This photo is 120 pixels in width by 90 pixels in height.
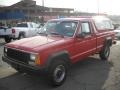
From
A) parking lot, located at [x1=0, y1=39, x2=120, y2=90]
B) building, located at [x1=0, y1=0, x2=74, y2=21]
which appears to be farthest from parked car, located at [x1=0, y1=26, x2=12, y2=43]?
building, located at [x1=0, y1=0, x2=74, y2=21]

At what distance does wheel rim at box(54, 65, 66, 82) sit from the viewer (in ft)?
18.9

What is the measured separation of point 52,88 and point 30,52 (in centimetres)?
122

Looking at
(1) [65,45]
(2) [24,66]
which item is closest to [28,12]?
(1) [65,45]

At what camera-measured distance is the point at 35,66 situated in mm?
5285

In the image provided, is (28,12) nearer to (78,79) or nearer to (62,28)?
(62,28)

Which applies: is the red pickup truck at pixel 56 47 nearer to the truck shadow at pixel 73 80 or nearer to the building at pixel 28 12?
the truck shadow at pixel 73 80

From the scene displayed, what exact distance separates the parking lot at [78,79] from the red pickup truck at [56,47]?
1.23 ft

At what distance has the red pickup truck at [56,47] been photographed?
5.39 metres

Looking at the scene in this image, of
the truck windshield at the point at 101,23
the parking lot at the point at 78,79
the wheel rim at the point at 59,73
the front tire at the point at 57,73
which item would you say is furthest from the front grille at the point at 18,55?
the truck windshield at the point at 101,23

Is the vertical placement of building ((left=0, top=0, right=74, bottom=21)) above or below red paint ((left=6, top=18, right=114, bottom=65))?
above

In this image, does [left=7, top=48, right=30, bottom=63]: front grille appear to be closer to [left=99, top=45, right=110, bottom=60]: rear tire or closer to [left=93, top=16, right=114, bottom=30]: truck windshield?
[left=93, top=16, right=114, bottom=30]: truck windshield

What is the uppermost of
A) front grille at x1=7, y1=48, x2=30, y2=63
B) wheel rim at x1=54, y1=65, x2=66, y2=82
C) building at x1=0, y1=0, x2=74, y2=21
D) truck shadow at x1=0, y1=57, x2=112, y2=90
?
building at x1=0, y1=0, x2=74, y2=21

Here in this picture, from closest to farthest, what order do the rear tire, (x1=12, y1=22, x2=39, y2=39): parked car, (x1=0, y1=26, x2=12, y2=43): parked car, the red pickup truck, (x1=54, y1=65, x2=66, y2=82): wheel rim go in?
the red pickup truck, (x1=54, y1=65, x2=66, y2=82): wheel rim, the rear tire, (x1=0, y1=26, x2=12, y2=43): parked car, (x1=12, y1=22, x2=39, y2=39): parked car

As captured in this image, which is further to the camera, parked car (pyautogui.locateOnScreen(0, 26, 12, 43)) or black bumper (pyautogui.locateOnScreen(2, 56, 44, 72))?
parked car (pyautogui.locateOnScreen(0, 26, 12, 43))
